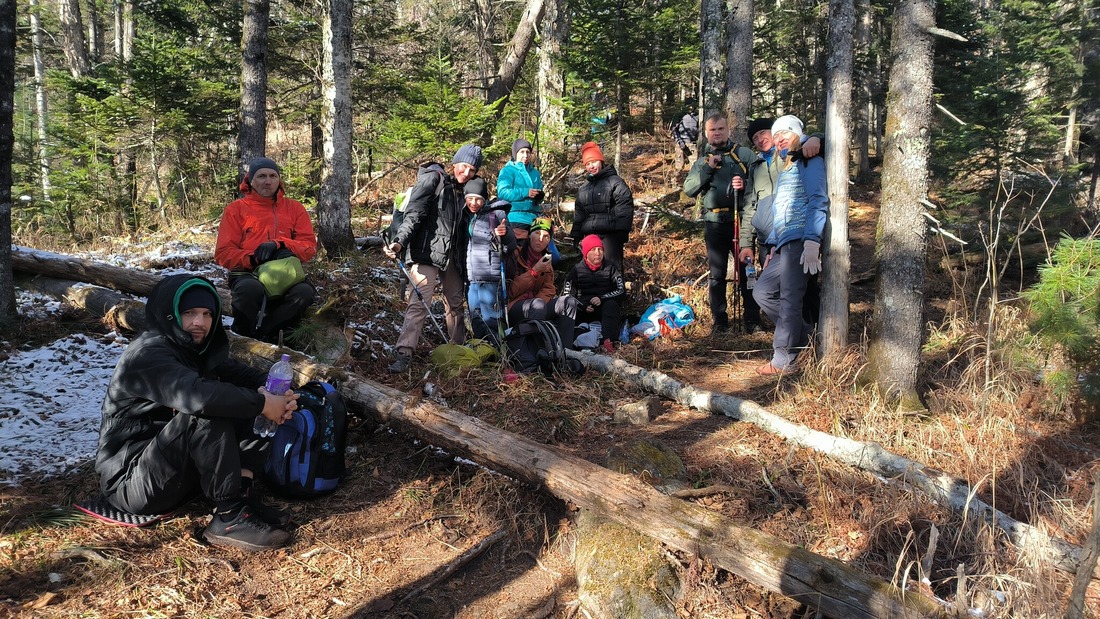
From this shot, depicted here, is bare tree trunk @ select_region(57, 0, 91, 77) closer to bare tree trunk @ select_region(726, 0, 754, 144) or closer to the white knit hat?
bare tree trunk @ select_region(726, 0, 754, 144)

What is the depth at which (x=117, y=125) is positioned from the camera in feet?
38.3

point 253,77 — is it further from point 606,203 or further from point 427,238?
point 606,203

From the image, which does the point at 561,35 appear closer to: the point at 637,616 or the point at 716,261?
the point at 716,261

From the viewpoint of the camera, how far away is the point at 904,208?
16.8 ft

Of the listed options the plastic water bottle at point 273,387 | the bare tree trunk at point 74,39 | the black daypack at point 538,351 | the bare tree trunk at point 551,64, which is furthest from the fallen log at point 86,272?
the bare tree trunk at point 74,39

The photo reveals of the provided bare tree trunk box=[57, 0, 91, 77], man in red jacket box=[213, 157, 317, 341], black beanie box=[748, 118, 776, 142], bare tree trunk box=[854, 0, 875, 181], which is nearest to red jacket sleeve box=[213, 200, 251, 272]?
man in red jacket box=[213, 157, 317, 341]

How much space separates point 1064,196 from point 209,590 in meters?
13.5

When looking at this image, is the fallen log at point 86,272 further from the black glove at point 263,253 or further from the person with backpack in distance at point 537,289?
the person with backpack in distance at point 537,289

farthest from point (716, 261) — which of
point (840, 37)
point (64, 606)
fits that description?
point (64, 606)

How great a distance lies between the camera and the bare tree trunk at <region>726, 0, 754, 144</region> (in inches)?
428

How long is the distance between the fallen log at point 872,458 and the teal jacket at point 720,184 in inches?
100

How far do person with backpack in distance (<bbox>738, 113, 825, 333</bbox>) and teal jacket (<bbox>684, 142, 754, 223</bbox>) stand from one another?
167 millimetres

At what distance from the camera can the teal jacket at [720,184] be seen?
7.67m


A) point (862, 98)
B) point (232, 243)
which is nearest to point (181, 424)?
point (232, 243)
